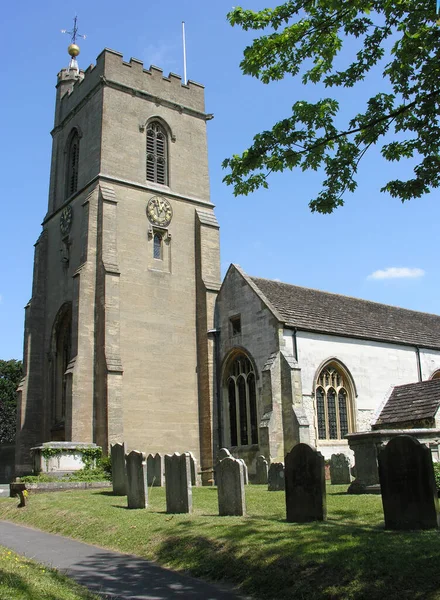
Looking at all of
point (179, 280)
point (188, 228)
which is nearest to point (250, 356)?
point (179, 280)

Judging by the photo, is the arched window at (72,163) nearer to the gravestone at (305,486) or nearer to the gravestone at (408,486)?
the gravestone at (305,486)

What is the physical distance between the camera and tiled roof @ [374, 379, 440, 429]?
21.0 metres

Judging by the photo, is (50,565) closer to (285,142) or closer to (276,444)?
(285,142)

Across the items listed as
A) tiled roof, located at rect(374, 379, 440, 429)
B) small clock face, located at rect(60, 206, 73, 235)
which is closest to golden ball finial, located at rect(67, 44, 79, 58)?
small clock face, located at rect(60, 206, 73, 235)

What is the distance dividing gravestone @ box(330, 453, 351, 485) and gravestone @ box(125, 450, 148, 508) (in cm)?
726

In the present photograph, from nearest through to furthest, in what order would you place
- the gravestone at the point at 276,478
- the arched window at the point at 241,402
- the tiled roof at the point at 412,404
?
the gravestone at the point at 276,478 → the tiled roof at the point at 412,404 → the arched window at the point at 241,402

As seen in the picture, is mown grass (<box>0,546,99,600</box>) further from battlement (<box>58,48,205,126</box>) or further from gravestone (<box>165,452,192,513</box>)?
battlement (<box>58,48,205,126</box>)

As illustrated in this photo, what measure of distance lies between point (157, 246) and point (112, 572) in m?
22.8

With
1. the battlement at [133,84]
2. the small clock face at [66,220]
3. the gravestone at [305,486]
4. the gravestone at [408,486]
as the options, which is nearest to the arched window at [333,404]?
the gravestone at [305,486]

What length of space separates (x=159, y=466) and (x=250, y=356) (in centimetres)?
680

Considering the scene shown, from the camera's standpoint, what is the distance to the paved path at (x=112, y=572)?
797 cm

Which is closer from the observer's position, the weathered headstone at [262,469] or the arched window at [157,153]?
the weathered headstone at [262,469]

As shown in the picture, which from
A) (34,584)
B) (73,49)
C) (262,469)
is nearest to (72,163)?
(73,49)

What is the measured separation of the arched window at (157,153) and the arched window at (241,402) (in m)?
11.0
